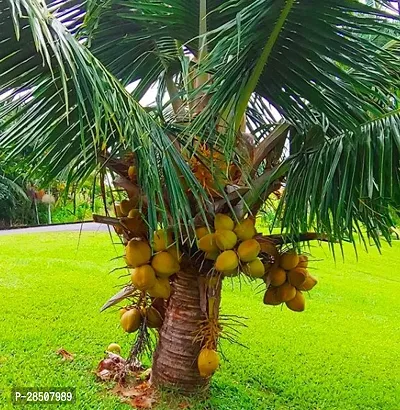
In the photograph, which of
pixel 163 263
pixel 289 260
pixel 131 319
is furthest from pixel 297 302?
pixel 131 319

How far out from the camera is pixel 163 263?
5.79 ft

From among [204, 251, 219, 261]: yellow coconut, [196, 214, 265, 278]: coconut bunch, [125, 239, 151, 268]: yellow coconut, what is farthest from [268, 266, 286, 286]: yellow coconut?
[125, 239, 151, 268]: yellow coconut

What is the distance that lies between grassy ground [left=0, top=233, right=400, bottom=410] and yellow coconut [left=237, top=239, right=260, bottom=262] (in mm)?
847

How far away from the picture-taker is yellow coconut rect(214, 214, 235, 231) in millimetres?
1738

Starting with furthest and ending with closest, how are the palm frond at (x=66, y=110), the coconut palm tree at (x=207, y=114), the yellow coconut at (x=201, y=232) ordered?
the yellow coconut at (x=201, y=232), the coconut palm tree at (x=207, y=114), the palm frond at (x=66, y=110)

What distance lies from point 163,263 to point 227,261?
0.79 feet

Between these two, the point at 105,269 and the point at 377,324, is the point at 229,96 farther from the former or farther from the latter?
the point at 105,269

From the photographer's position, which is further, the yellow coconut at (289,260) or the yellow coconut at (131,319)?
the yellow coconut at (131,319)

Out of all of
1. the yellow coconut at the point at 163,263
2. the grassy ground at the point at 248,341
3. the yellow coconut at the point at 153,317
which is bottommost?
the grassy ground at the point at 248,341

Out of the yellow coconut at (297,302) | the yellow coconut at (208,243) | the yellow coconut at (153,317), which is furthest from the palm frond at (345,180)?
the yellow coconut at (153,317)

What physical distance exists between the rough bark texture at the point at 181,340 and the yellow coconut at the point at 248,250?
400 millimetres

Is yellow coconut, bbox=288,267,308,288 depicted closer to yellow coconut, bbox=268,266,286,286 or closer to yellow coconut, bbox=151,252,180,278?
yellow coconut, bbox=268,266,286,286

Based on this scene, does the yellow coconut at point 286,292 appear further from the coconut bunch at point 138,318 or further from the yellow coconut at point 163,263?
the coconut bunch at point 138,318

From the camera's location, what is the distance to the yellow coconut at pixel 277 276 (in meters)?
1.94
